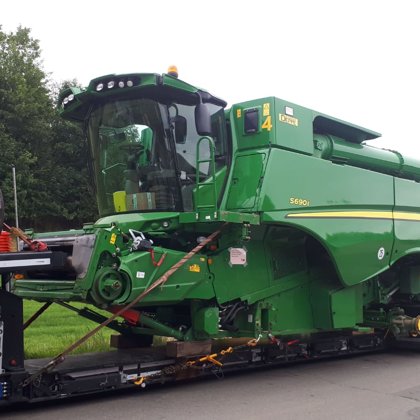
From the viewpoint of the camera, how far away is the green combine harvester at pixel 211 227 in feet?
17.9

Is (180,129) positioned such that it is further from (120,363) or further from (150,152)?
(120,363)

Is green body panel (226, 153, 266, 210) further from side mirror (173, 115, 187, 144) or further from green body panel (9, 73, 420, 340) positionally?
side mirror (173, 115, 187, 144)

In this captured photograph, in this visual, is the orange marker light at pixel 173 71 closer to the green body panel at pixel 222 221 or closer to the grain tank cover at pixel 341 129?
the green body panel at pixel 222 221

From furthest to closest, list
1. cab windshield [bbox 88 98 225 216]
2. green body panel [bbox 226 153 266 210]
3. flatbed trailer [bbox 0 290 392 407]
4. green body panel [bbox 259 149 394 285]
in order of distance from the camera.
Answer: green body panel [bbox 259 149 394 285] → green body panel [bbox 226 153 266 210] → cab windshield [bbox 88 98 225 216] → flatbed trailer [bbox 0 290 392 407]

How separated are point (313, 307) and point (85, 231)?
→ 3.22 metres

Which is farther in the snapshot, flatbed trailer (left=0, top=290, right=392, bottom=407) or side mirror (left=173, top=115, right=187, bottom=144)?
side mirror (left=173, top=115, right=187, bottom=144)

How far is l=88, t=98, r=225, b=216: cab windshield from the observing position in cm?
599

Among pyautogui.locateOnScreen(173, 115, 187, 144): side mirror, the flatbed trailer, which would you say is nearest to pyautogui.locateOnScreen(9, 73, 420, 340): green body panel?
pyautogui.locateOnScreen(173, 115, 187, 144): side mirror

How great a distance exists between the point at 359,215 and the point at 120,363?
3.60 m

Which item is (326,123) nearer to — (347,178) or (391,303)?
(347,178)

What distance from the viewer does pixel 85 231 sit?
554 centimetres

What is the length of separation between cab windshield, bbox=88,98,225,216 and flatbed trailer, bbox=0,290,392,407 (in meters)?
1.65

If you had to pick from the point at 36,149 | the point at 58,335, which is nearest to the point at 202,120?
the point at 58,335

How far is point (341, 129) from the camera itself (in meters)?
7.80
